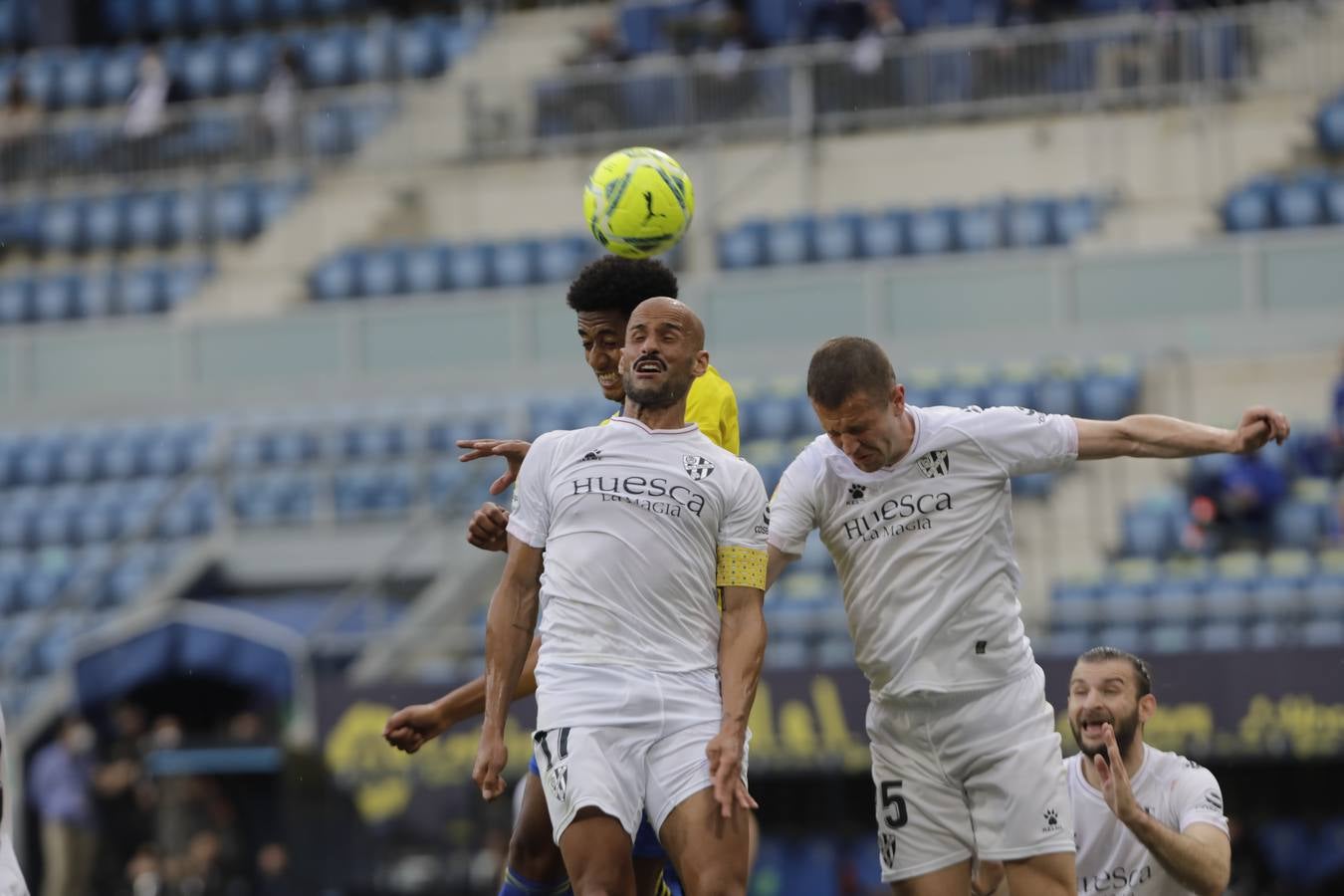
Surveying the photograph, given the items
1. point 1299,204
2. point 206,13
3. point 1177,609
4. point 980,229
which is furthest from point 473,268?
point 1177,609

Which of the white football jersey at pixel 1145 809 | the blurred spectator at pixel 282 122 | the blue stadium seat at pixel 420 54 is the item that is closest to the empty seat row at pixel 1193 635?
the white football jersey at pixel 1145 809

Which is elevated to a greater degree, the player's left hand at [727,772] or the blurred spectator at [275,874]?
the player's left hand at [727,772]

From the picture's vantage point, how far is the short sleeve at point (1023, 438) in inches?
287

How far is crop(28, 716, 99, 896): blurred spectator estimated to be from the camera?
16.5m

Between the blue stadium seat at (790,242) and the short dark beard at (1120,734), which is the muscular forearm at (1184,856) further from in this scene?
the blue stadium seat at (790,242)

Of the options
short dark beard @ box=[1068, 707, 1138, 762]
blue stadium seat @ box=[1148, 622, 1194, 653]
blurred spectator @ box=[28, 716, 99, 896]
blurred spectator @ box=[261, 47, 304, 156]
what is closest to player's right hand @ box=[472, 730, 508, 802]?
short dark beard @ box=[1068, 707, 1138, 762]

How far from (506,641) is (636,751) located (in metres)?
0.56

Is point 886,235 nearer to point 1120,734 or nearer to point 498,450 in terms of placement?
point 1120,734

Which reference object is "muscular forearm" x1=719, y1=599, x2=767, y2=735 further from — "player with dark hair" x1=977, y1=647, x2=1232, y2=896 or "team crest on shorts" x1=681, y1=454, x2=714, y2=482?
"player with dark hair" x1=977, y1=647, x2=1232, y2=896

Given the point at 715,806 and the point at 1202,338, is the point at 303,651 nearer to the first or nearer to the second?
the point at 1202,338

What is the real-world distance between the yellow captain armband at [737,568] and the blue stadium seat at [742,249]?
14.2 m

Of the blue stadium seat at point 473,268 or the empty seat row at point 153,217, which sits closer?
the blue stadium seat at point 473,268

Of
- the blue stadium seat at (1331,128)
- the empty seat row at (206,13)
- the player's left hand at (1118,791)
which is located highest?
the empty seat row at (206,13)

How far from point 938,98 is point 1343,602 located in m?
9.22
